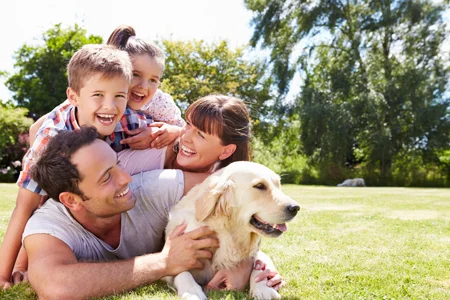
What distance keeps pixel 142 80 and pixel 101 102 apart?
76 cm

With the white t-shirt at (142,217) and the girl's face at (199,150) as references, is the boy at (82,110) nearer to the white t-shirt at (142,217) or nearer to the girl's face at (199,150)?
the white t-shirt at (142,217)

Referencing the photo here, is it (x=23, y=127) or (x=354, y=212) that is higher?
(x=23, y=127)

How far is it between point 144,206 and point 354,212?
7.75m

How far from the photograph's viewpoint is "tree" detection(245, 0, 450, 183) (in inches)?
1150

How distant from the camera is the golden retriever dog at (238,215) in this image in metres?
3.23

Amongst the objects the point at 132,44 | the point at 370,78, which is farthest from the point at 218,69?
the point at 132,44

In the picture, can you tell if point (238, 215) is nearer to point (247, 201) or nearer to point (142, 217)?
point (247, 201)

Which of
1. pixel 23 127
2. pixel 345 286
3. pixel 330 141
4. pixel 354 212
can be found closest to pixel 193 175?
pixel 345 286

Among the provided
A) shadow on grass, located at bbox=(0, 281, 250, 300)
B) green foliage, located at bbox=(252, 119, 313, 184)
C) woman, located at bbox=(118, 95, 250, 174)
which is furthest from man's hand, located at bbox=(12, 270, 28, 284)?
green foliage, located at bbox=(252, 119, 313, 184)

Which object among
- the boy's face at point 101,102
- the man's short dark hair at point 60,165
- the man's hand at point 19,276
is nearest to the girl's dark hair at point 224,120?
the boy's face at point 101,102

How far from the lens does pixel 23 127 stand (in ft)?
85.3

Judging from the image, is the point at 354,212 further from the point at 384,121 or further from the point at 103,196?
the point at 384,121

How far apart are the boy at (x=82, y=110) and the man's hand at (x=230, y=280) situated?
1585 mm

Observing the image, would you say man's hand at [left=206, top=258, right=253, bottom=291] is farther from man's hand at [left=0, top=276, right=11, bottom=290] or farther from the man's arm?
man's hand at [left=0, top=276, right=11, bottom=290]
